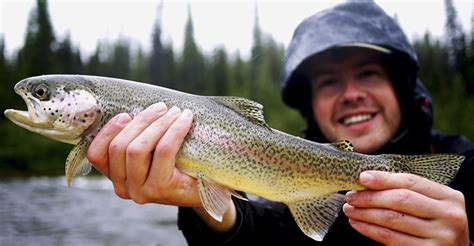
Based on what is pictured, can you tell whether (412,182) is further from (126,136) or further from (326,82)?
(326,82)

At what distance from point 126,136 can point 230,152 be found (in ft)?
2.09

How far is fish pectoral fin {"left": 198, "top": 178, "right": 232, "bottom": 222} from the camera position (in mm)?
2859

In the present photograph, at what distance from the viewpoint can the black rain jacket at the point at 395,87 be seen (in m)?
4.16

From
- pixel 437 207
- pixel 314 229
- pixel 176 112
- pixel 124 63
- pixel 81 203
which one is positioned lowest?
pixel 124 63

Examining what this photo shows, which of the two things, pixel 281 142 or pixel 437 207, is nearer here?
pixel 437 207

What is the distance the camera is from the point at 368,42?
4590mm

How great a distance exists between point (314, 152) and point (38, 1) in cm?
4858

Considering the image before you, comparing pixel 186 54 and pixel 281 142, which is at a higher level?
pixel 281 142

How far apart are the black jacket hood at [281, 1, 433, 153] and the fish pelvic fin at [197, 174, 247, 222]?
7.48 feet

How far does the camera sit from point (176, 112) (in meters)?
2.84

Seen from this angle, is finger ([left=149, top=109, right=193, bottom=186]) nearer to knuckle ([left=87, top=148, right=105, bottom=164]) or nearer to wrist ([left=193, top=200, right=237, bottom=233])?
knuckle ([left=87, top=148, right=105, bottom=164])

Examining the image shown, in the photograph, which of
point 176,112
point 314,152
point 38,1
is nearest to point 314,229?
point 314,152

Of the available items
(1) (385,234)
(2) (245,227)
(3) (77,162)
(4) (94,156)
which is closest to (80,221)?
(2) (245,227)

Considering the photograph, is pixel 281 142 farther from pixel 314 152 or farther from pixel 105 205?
pixel 105 205
